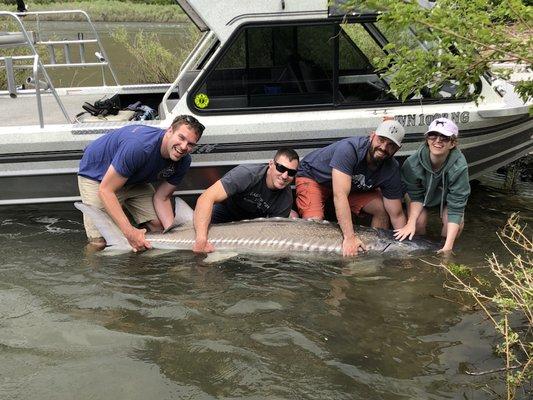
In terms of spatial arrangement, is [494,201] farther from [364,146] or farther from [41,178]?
[41,178]

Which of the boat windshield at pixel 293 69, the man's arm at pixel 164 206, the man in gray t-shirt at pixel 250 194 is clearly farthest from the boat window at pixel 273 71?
the man's arm at pixel 164 206

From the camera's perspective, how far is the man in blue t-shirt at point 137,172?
4.82m

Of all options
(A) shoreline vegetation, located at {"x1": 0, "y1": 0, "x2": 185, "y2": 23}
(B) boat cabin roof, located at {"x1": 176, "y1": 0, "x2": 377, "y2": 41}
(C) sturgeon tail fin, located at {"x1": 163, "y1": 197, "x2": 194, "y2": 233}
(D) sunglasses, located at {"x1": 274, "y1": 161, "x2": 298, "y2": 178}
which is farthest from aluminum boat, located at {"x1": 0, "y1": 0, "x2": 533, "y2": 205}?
(A) shoreline vegetation, located at {"x1": 0, "y1": 0, "x2": 185, "y2": 23}

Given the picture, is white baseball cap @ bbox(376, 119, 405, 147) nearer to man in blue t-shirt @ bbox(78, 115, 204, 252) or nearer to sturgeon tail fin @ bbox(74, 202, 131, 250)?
man in blue t-shirt @ bbox(78, 115, 204, 252)

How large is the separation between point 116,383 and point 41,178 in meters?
2.81

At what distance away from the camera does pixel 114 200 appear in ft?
16.0

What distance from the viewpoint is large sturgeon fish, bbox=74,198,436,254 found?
16.3 ft

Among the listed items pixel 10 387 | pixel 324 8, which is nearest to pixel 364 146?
pixel 324 8

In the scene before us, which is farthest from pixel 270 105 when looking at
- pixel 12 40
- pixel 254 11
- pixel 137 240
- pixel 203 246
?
pixel 12 40

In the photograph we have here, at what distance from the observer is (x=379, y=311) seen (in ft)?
13.7

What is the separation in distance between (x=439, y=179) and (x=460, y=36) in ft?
7.09

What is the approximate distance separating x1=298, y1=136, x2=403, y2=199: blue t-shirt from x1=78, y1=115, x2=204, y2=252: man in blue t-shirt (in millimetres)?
1088

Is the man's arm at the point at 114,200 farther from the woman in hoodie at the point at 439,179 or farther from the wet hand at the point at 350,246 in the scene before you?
the woman in hoodie at the point at 439,179

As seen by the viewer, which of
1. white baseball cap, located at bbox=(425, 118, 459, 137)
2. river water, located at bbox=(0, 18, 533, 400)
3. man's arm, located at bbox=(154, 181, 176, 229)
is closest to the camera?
river water, located at bbox=(0, 18, 533, 400)
